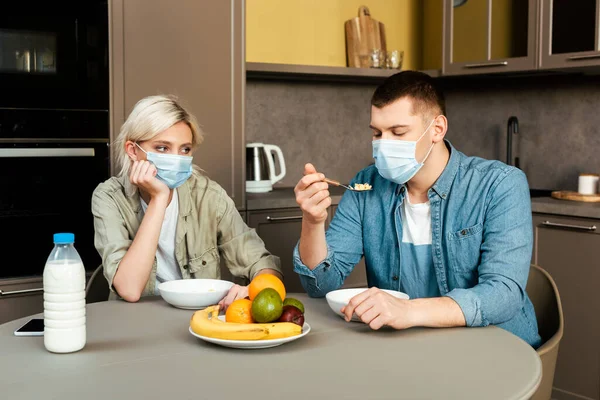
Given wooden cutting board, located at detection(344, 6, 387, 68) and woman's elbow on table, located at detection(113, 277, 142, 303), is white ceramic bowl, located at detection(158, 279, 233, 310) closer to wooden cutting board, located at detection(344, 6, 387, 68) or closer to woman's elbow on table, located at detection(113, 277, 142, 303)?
woman's elbow on table, located at detection(113, 277, 142, 303)

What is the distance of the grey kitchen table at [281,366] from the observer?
123cm

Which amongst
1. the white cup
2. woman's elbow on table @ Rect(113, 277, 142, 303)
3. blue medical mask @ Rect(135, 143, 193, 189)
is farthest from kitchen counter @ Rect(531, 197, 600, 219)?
woman's elbow on table @ Rect(113, 277, 142, 303)

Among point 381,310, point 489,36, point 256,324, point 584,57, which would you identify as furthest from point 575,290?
point 256,324

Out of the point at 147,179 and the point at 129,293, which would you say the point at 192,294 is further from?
the point at 147,179

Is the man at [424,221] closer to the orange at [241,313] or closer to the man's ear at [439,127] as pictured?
the man's ear at [439,127]

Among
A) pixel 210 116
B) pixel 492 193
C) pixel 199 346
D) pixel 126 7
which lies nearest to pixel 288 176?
pixel 210 116

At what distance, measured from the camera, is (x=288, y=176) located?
405 centimetres

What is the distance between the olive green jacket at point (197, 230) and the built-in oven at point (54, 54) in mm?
720

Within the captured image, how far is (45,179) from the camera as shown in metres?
2.82

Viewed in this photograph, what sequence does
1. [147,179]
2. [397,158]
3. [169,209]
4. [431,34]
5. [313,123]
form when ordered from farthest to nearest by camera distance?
[431,34] → [313,123] → [169,209] → [147,179] → [397,158]

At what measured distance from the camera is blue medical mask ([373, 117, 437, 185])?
6.50 feet

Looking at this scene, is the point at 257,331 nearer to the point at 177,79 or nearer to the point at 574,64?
the point at 177,79

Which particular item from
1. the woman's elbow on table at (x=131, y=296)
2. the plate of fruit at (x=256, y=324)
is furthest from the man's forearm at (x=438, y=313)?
the woman's elbow on table at (x=131, y=296)

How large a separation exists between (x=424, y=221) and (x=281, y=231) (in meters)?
1.44
